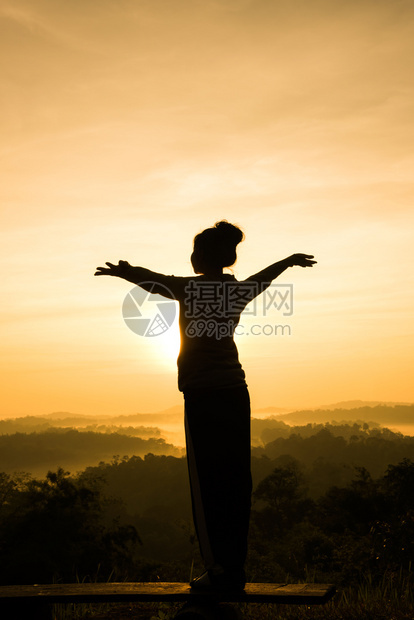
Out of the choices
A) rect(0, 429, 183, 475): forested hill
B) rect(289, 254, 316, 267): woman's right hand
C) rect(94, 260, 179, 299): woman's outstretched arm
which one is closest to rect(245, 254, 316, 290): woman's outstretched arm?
rect(289, 254, 316, 267): woman's right hand

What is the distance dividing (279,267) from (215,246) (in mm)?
651

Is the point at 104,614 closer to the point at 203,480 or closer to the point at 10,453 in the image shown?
the point at 203,480

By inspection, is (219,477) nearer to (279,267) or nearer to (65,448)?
(279,267)

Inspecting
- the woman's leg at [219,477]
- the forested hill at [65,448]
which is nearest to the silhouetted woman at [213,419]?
the woman's leg at [219,477]

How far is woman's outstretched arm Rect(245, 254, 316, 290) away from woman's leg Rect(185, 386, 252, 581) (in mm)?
955

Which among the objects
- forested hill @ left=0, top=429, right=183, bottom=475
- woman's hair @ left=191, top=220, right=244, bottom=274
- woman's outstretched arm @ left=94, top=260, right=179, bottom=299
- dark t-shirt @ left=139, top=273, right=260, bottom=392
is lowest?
forested hill @ left=0, top=429, right=183, bottom=475

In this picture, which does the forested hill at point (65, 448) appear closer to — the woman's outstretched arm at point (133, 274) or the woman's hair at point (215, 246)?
the woman's hair at point (215, 246)

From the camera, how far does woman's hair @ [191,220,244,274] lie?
4.95m

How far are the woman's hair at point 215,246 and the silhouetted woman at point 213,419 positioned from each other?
0.06 feet

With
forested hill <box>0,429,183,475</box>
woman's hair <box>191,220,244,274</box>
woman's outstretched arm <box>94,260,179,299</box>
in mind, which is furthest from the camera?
forested hill <box>0,429,183,475</box>

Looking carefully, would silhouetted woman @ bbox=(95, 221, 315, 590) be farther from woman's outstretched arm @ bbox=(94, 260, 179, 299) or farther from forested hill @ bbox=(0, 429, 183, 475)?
forested hill @ bbox=(0, 429, 183, 475)

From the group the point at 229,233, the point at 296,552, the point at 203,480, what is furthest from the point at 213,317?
the point at 296,552

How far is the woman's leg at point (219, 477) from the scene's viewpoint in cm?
471

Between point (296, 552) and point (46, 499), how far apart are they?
18.4 metres
